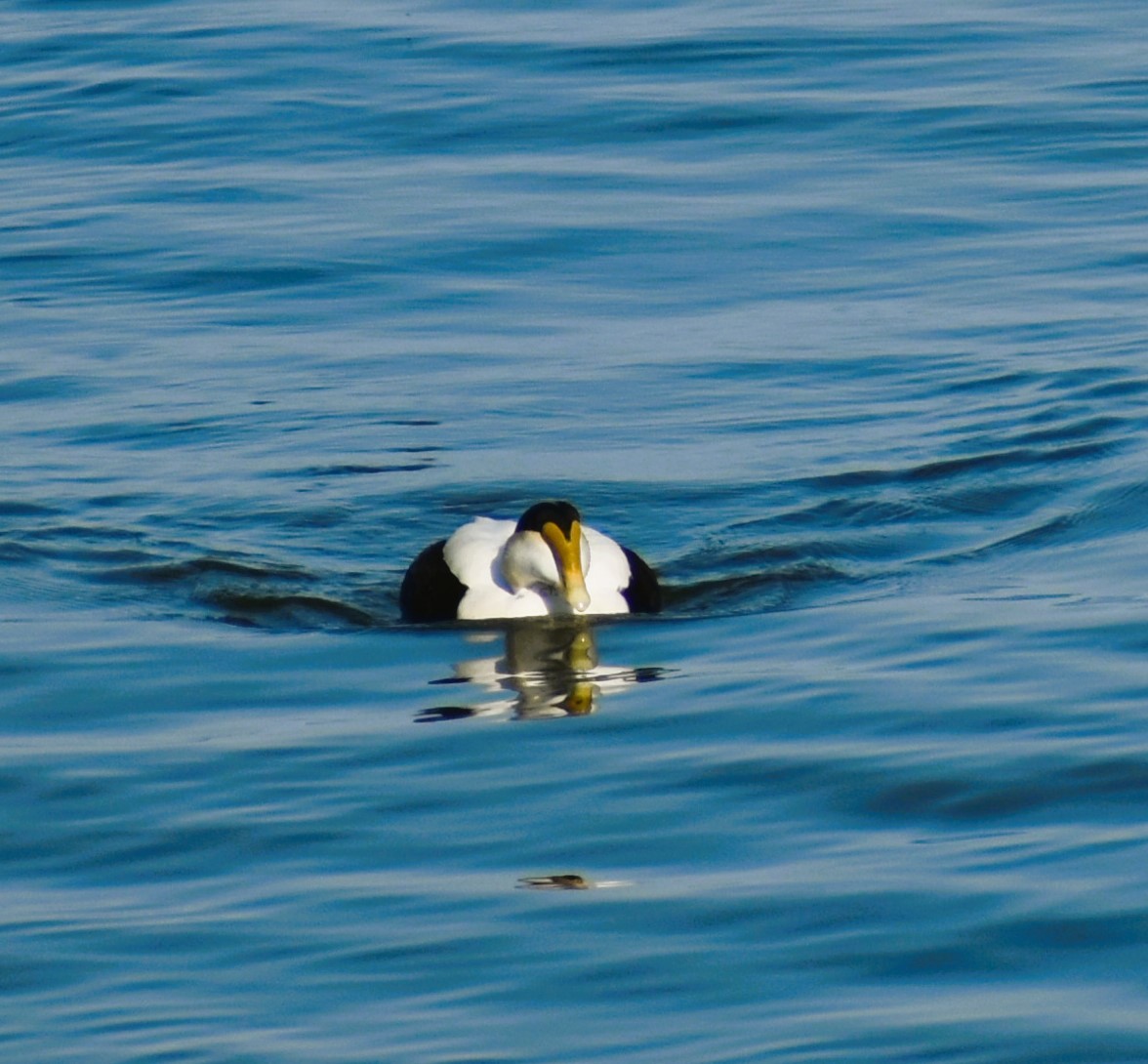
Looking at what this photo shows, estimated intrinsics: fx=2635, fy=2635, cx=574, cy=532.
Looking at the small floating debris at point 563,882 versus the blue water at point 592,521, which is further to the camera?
the small floating debris at point 563,882

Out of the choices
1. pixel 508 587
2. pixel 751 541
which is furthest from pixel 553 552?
pixel 751 541

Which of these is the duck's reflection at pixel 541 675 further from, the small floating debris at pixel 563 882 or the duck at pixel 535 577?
the small floating debris at pixel 563 882

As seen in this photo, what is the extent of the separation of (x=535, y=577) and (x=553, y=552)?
0.55 ft

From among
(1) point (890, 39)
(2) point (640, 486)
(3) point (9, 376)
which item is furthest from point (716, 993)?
(1) point (890, 39)

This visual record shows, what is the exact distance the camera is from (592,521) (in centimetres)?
1083

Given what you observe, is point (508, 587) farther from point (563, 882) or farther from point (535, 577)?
point (563, 882)

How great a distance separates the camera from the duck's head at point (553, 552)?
931 cm

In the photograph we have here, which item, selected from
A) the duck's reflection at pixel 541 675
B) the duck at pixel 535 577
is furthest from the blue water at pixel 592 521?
the duck at pixel 535 577

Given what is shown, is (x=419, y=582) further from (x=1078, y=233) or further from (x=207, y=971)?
(x=1078, y=233)

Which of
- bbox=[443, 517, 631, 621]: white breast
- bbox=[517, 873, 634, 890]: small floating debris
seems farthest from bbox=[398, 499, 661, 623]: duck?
bbox=[517, 873, 634, 890]: small floating debris

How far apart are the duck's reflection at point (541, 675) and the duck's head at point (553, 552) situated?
159 mm

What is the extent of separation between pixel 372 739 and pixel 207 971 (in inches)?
A: 77.2

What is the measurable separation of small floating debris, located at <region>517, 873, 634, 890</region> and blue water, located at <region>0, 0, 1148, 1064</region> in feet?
0.17

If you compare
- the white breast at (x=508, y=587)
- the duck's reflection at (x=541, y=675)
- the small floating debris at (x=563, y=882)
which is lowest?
the small floating debris at (x=563, y=882)
